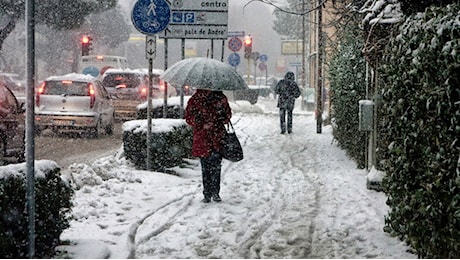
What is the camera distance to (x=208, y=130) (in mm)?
9008

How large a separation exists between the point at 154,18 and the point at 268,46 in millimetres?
105146

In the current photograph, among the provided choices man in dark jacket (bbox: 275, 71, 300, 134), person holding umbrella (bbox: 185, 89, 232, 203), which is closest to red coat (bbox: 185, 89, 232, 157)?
person holding umbrella (bbox: 185, 89, 232, 203)

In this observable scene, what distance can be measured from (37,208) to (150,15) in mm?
5464

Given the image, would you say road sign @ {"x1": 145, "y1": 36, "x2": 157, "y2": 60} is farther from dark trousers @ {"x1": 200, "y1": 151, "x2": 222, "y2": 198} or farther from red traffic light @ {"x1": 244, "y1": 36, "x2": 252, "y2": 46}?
red traffic light @ {"x1": 244, "y1": 36, "x2": 252, "y2": 46}

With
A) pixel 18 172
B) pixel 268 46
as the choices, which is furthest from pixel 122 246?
pixel 268 46

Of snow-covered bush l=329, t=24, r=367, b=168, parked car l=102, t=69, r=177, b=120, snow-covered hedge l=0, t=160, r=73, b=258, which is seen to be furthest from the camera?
parked car l=102, t=69, r=177, b=120

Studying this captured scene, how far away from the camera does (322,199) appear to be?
9422 millimetres

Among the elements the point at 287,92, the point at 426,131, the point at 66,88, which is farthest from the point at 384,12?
the point at 287,92

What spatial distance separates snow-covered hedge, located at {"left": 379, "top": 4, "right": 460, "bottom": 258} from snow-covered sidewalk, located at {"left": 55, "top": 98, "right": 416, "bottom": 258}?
2.00ft

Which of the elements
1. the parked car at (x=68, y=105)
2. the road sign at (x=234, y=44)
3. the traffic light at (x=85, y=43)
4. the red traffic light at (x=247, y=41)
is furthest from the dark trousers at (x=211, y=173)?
the traffic light at (x=85, y=43)

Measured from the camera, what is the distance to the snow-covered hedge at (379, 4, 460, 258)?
5.03m

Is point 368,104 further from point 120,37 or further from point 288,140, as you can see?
point 120,37

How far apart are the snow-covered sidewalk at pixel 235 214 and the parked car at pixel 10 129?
1.68m

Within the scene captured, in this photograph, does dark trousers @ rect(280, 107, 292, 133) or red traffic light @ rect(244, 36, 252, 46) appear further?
red traffic light @ rect(244, 36, 252, 46)
